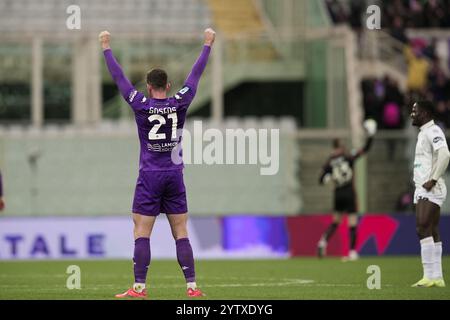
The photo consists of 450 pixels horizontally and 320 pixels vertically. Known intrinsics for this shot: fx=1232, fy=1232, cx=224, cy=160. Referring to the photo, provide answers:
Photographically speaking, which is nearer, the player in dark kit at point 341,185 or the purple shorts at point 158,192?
the purple shorts at point 158,192

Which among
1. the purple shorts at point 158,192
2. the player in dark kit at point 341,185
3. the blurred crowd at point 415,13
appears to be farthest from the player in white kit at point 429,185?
the blurred crowd at point 415,13

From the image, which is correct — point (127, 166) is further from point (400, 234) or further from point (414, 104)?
point (414, 104)

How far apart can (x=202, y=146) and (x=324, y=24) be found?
4922 mm

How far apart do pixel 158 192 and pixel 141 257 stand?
64 centimetres

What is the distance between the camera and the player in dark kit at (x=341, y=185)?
21.9 m

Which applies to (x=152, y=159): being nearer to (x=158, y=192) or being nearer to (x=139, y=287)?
(x=158, y=192)

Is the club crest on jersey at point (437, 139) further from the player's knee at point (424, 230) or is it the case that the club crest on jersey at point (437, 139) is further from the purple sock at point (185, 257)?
the purple sock at point (185, 257)

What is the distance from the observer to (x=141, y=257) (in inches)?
464

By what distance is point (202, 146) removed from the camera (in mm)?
23141

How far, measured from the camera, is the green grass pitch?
12703 mm

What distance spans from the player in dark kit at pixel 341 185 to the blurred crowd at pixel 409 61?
126 inches

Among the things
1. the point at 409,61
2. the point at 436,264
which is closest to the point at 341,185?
the point at 409,61
